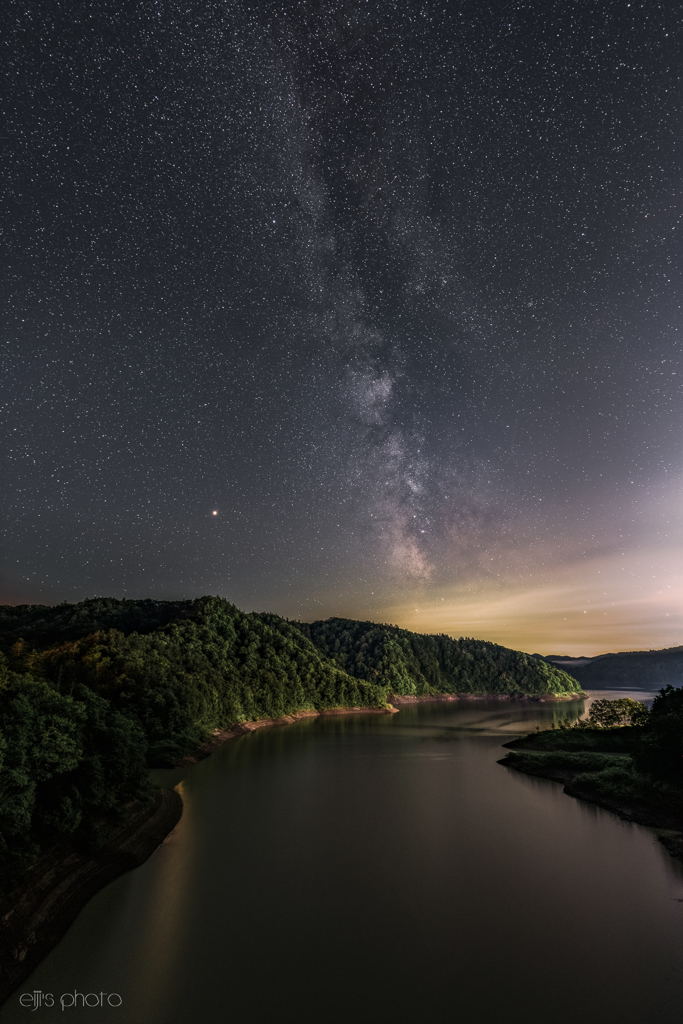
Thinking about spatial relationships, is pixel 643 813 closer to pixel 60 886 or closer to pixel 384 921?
pixel 384 921

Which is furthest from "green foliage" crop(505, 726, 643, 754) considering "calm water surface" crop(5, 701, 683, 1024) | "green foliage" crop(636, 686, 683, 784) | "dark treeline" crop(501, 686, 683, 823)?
"calm water surface" crop(5, 701, 683, 1024)

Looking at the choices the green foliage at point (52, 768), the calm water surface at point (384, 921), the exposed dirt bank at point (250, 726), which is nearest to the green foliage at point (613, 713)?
the calm water surface at point (384, 921)

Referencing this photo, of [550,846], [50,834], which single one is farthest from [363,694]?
[50,834]

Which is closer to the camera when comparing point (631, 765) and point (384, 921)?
point (384, 921)

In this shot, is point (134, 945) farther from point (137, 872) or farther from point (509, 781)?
point (509, 781)

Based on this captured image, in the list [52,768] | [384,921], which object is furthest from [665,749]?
[52,768]

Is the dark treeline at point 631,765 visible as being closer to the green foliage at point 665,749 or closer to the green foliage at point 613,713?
the green foliage at point 665,749
